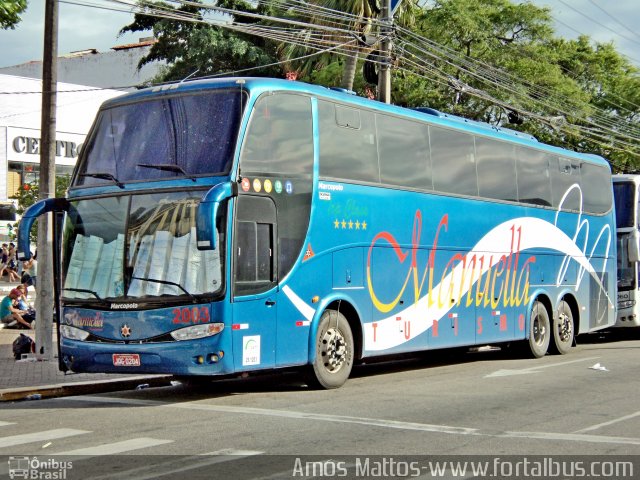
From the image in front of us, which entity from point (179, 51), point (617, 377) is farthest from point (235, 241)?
point (179, 51)

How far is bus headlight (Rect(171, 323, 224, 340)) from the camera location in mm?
11609

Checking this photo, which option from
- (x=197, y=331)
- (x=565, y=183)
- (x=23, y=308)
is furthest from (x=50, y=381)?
(x=565, y=183)

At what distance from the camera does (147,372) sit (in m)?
12.0

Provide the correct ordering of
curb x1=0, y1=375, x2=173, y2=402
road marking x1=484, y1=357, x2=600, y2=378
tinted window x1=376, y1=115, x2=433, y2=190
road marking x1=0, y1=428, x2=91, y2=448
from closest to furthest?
road marking x1=0, y1=428, x2=91, y2=448 < curb x1=0, y1=375, x2=173, y2=402 < tinted window x1=376, y1=115, x2=433, y2=190 < road marking x1=484, y1=357, x2=600, y2=378

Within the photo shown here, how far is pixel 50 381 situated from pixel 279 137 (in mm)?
5334

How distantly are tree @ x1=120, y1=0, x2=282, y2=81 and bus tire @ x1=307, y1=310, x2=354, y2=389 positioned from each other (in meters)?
33.3

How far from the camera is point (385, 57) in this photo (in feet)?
71.4

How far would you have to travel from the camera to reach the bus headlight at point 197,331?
1161 centimetres

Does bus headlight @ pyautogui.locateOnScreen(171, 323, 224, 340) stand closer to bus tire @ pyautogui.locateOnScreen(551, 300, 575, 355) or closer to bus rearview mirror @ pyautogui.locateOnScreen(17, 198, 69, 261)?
bus rearview mirror @ pyautogui.locateOnScreen(17, 198, 69, 261)

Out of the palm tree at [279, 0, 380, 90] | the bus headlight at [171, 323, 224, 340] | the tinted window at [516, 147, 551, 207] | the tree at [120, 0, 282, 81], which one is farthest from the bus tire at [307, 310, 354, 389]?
the tree at [120, 0, 282, 81]

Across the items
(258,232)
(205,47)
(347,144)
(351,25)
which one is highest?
(205,47)

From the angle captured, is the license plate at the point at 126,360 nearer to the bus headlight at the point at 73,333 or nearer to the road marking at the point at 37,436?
the bus headlight at the point at 73,333

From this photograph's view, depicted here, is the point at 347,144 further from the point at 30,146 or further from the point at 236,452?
the point at 30,146

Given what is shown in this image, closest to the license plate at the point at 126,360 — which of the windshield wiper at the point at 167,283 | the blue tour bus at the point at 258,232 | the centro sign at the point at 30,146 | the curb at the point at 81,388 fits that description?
the blue tour bus at the point at 258,232
